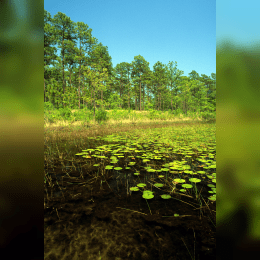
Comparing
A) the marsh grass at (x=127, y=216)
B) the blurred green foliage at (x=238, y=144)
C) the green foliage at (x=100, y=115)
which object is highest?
the green foliage at (x=100, y=115)

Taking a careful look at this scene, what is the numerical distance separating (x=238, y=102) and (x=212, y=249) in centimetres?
115

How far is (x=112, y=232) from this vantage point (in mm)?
1149

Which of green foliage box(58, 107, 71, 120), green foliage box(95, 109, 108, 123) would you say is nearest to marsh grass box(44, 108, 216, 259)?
green foliage box(58, 107, 71, 120)

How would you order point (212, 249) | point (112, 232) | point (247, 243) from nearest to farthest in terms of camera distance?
point (247, 243) → point (212, 249) → point (112, 232)

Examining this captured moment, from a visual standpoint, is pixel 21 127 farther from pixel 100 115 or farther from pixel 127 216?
pixel 100 115

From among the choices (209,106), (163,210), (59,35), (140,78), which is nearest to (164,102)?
(140,78)

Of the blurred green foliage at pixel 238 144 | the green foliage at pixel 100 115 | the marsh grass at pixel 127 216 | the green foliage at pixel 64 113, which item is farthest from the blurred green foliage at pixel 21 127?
the green foliage at pixel 100 115

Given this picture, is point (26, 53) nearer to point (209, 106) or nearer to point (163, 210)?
point (163, 210)

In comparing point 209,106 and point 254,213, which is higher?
point 209,106

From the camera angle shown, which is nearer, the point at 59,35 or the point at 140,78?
the point at 59,35

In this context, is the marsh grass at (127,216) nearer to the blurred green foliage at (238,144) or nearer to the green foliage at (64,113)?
the blurred green foliage at (238,144)

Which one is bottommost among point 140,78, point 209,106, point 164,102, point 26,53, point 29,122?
point 29,122

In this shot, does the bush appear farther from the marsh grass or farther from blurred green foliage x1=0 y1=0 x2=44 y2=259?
blurred green foliage x1=0 y1=0 x2=44 y2=259

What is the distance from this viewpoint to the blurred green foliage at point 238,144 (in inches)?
15.0
